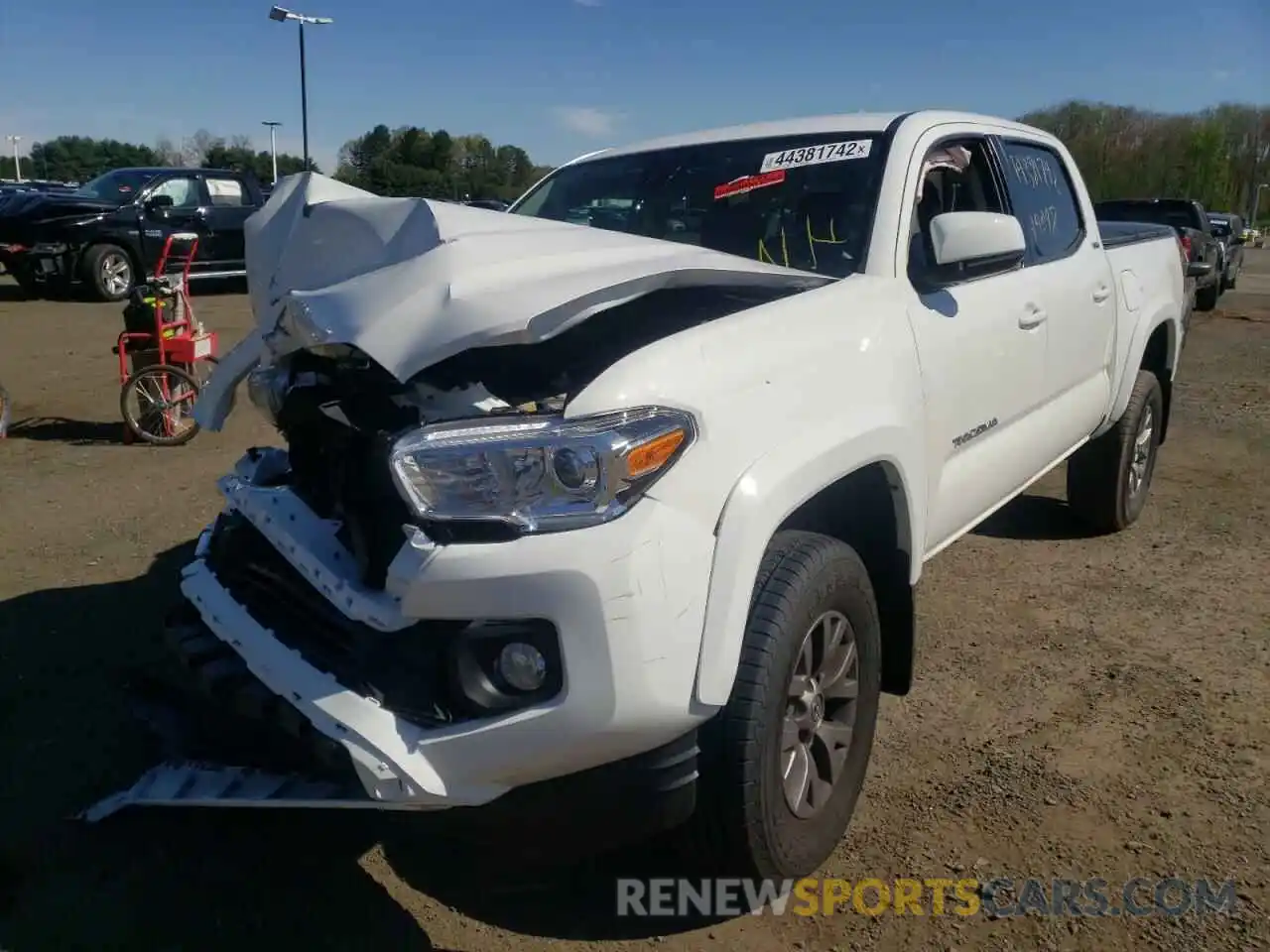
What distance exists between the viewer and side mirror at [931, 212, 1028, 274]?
303 cm

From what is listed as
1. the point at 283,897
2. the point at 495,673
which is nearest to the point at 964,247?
the point at 495,673

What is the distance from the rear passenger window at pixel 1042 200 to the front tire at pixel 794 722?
2.06m

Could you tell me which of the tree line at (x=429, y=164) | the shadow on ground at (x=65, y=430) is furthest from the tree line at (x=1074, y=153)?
the shadow on ground at (x=65, y=430)

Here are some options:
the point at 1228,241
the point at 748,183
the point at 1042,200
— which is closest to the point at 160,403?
the point at 748,183

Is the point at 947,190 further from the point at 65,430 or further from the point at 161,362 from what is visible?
the point at 65,430

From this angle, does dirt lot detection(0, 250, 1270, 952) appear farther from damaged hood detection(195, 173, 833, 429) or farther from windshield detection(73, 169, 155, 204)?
windshield detection(73, 169, 155, 204)

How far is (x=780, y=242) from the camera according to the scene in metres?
3.49

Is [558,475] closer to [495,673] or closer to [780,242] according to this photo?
[495,673]

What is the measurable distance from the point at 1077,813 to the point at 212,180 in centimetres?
1705

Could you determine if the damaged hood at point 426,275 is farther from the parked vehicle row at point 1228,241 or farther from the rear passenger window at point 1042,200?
the parked vehicle row at point 1228,241

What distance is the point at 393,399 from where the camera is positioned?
93.4 inches

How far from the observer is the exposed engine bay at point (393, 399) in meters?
2.28

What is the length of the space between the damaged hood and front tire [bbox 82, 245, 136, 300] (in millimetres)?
13997

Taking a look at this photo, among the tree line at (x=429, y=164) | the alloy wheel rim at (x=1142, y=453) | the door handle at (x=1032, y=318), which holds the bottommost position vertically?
the alloy wheel rim at (x=1142, y=453)
